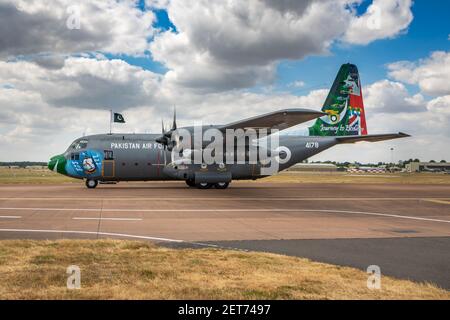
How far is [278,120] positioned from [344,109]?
12981 millimetres

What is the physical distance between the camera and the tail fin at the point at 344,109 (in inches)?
1430

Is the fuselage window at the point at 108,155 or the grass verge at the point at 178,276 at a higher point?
the fuselage window at the point at 108,155

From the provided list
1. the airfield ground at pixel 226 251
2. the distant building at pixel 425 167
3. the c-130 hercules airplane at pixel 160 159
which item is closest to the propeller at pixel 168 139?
the c-130 hercules airplane at pixel 160 159

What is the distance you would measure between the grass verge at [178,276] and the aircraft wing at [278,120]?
15.5 m

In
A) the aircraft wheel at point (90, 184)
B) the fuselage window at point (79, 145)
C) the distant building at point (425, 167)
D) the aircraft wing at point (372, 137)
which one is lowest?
the distant building at point (425, 167)

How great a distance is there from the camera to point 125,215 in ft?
52.9

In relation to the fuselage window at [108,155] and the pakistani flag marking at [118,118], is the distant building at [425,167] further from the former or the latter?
the fuselage window at [108,155]

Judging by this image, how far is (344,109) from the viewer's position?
3659 centimetres

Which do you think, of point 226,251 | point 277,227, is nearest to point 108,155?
point 277,227

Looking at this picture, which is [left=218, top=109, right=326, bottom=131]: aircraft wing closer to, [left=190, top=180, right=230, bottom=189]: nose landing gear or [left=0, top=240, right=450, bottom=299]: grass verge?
[left=190, top=180, right=230, bottom=189]: nose landing gear

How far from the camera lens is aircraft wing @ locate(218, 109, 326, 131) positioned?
23.5m
